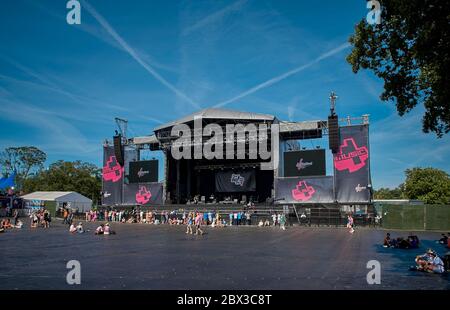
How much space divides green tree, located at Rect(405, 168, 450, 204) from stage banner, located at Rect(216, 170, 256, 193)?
112 ft

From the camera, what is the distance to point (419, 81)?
12414 mm

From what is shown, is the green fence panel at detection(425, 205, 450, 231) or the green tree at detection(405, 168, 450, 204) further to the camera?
the green tree at detection(405, 168, 450, 204)

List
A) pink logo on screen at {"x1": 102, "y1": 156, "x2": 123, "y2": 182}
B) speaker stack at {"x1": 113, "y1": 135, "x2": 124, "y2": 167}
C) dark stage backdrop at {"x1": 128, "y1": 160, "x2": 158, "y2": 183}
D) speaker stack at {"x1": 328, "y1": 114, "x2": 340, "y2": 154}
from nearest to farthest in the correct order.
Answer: speaker stack at {"x1": 328, "y1": 114, "x2": 340, "y2": 154} < dark stage backdrop at {"x1": 128, "y1": 160, "x2": 158, "y2": 183} < speaker stack at {"x1": 113, "y1": 135, "x2": 124, "y2": 167} < pink logo on screen at {"x1": 102, "y1": 156, "x2": 123, "y2": 182}

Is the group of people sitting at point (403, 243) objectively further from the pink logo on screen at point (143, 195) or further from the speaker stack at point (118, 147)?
the speaker stack at point (118, 147)

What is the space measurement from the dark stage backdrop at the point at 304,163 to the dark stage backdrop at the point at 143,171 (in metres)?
16.1

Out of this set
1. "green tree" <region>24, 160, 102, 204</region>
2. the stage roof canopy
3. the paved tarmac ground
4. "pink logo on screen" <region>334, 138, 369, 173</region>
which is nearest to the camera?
the paved tarmac ground

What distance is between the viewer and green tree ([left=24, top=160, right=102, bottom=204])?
251ft

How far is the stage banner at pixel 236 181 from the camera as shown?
44.8 meters

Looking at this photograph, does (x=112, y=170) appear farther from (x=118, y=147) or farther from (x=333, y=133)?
(x=333, y=133)

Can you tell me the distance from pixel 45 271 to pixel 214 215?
29.0 m

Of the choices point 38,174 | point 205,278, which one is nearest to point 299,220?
point 205,278

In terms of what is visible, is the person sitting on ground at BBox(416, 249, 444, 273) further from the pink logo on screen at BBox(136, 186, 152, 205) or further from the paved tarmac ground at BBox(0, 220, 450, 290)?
the pink logo on screen at BBox(136, 186, 152, 205)

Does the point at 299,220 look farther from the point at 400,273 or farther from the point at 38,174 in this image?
the point at 38,174

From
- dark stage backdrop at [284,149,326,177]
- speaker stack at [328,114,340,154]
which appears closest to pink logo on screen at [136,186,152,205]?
dark stage backdrop at [284,149,326,177]
